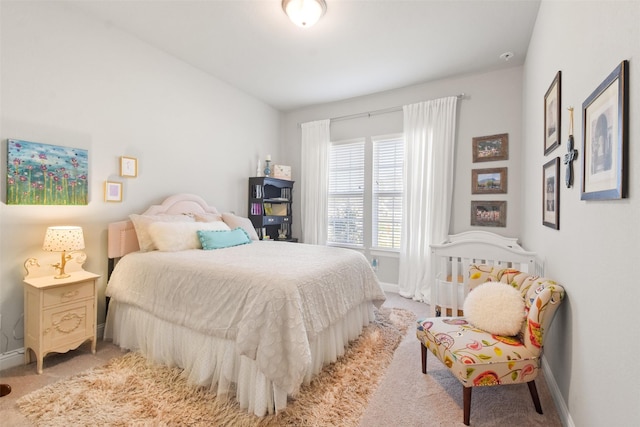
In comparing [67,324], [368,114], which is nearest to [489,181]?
[368,114]

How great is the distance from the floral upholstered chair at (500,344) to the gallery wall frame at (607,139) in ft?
2.07

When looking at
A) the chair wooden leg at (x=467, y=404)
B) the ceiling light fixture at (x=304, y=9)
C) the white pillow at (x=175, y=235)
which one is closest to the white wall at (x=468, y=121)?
the ceiling light fixture at (x=304, y=9)

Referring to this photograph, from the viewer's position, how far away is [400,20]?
8.38 ft

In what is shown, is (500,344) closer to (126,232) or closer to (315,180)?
(126,232)

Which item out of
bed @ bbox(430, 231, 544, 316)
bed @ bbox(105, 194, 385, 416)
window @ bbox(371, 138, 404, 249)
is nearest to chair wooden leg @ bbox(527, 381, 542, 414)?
bed @ bbox(430, 231, 544, 316)

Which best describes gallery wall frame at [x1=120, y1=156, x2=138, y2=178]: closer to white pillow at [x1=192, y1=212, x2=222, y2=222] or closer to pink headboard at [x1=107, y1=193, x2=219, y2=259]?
pink headboard at [x1=107, y1=193, x2=219, y2=259]

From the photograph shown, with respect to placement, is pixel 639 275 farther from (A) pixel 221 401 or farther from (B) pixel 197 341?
(B) pixel 197 341

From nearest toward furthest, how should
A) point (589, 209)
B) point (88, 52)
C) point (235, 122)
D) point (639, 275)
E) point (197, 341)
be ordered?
point (639, 275) → point (589, 209) → point (197, 341) → point (88, 52) → point (235, 122)

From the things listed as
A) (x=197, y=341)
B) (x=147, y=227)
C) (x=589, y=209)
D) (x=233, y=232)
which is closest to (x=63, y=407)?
(x=197, y=341)

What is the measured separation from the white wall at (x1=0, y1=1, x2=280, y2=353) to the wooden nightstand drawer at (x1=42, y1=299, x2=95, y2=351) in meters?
0.40

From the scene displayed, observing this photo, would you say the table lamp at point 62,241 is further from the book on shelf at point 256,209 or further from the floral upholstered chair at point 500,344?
the floral upholstered chair at point 500,344

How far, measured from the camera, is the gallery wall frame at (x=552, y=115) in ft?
6.08

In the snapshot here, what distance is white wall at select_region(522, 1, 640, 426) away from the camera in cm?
96

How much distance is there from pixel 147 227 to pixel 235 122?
2051 mm
